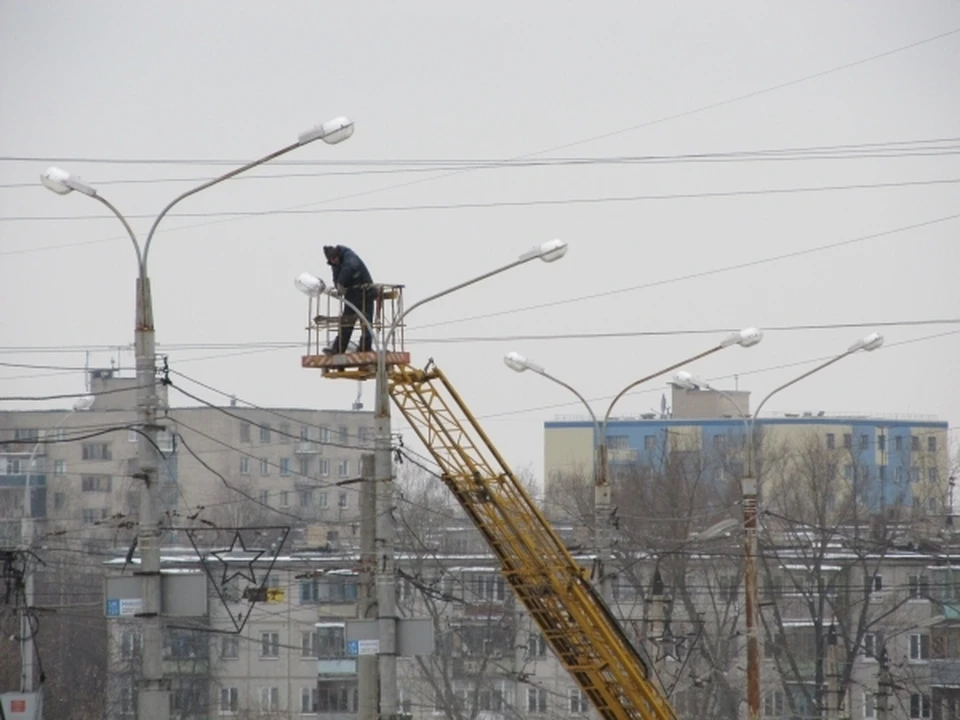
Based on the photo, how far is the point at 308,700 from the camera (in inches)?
2744

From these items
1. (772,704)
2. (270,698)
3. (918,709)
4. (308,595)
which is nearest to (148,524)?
(772,704)

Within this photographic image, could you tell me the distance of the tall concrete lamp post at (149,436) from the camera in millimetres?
19328

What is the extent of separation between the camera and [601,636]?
2764cm

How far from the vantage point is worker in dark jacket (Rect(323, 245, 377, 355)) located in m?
25.5

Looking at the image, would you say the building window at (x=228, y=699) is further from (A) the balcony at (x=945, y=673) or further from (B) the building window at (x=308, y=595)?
(A) the balcony at (x=945, y=673)

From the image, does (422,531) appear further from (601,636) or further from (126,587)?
(126,587)

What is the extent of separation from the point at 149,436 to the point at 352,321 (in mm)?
6118

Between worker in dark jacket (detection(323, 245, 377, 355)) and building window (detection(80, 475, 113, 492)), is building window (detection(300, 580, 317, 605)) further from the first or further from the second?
worker in dark jacket (detection(323, 245, 377, 355))

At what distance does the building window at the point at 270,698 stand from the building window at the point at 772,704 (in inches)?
638

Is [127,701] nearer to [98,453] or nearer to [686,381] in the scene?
[686,381]

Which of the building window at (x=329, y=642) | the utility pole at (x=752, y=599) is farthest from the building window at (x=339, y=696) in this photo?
the utility pole at (x=752, y=599)

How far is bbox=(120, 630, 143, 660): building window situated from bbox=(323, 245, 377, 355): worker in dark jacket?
36398mm

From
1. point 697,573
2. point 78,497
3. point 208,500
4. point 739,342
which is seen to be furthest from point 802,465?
point 739,342

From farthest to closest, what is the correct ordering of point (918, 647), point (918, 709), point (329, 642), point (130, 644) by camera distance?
point (329, 642)
point (918, 709)
point (918, 647)
point (130, 644)
